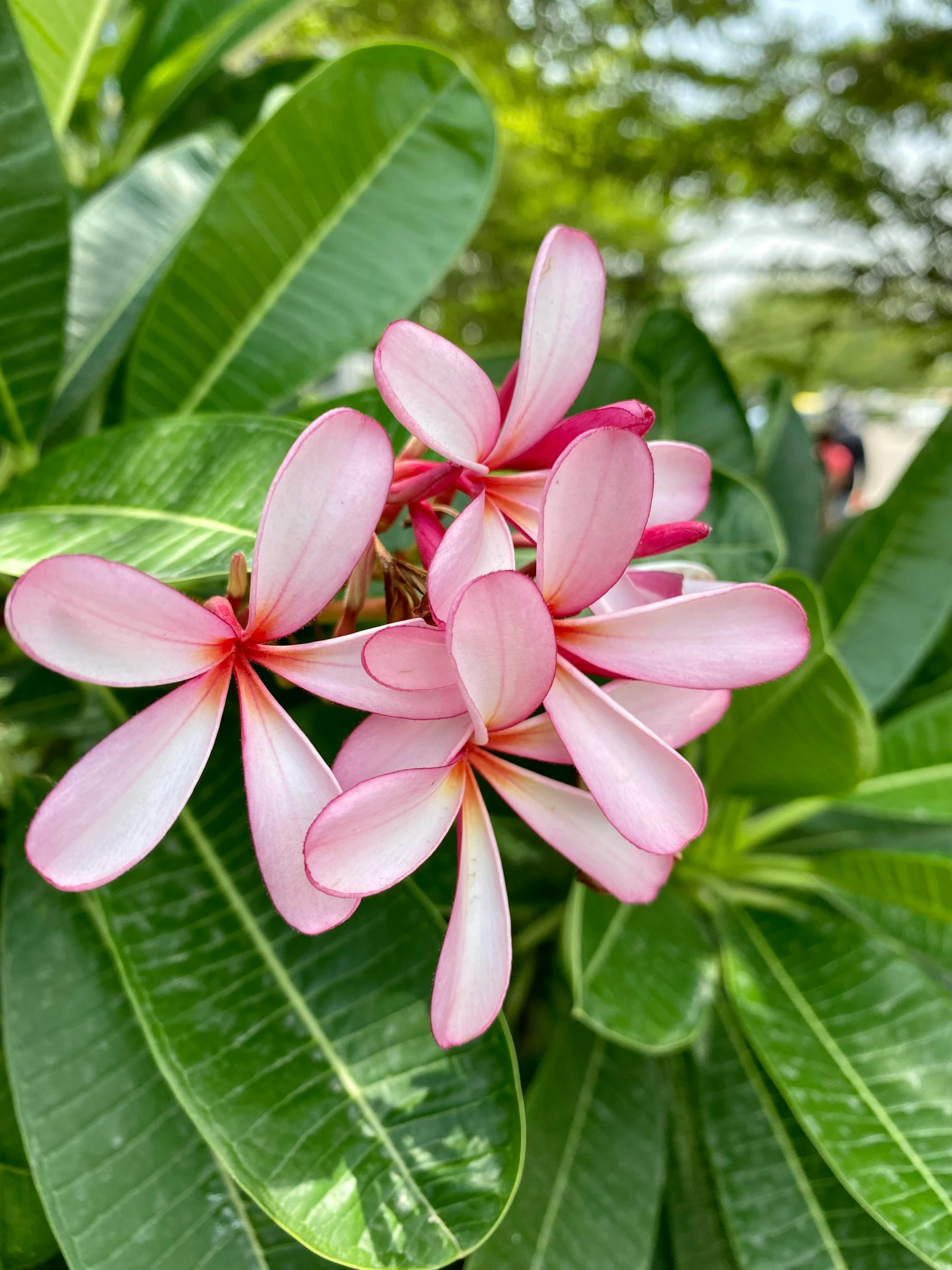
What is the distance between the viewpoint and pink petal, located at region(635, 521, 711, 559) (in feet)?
1.33

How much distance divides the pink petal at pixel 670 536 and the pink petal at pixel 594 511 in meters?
0.04

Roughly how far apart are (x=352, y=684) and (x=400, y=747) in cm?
4

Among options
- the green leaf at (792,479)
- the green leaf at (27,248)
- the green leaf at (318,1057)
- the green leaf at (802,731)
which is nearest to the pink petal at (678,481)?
the green leaf at (802,731)

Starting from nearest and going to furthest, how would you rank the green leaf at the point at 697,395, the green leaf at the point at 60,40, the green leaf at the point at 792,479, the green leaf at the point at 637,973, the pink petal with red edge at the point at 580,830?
1. the pink petal with red edge at the point at 580,830
2. the green leaf at the point at 637,973
3. the green leaf at the point at 60,40
4. the green leaf at the point at 697,395
5. the green leaf at the point at 792,479

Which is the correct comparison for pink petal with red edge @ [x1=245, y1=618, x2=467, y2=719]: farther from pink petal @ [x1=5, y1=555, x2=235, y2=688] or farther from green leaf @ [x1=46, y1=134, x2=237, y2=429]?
green leaf @ [x1=46, y1=134, x2=237, y2=429]

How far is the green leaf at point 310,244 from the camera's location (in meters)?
0.65

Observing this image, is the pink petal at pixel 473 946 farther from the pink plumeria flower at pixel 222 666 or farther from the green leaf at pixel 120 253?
the green leaf at pixel 120 253

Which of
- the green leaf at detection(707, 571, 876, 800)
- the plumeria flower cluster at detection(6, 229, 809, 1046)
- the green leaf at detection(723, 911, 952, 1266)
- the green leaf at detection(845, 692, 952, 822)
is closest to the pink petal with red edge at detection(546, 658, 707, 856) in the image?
the plumeria flower cluster at detection(6, 229, 809, 1046)

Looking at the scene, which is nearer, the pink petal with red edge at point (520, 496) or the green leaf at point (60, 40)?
the pink petal with red edge at point (520, 496)

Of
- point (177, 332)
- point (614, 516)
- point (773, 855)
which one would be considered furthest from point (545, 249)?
point (773, 855)

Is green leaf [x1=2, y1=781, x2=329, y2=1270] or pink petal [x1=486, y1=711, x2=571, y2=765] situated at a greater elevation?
pink petal [x1=486, y1=711, x2=571, y2=765]

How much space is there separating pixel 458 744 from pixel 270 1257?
0.31m

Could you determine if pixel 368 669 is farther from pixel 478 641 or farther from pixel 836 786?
pixel 836 786

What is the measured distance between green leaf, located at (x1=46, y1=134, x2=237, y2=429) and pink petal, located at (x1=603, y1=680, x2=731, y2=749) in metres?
0.50
